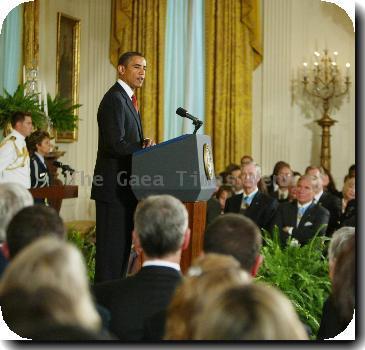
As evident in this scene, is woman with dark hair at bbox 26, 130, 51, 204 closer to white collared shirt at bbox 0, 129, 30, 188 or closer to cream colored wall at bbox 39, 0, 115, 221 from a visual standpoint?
white collared shirt at bbox 0, 129, 30, 188

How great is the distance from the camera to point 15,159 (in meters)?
6.23

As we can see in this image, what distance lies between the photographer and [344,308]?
103 inches

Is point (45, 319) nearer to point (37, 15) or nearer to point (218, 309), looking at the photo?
point (218, 309)

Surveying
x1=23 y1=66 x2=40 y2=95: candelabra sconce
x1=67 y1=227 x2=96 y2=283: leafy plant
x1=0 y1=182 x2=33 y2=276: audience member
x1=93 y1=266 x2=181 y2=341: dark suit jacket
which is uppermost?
x1=23 y1=66 x2=40 y2=95: candelabra sconce

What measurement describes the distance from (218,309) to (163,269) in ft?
3.66

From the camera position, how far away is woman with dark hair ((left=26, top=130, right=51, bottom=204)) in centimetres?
690

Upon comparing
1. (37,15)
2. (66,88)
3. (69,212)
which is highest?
(37,15)

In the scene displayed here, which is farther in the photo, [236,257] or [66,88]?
[66,88]

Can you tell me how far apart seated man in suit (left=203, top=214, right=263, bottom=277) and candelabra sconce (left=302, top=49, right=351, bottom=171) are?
296 inches

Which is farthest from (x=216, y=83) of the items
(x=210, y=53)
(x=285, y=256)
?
(x=285, y=256)

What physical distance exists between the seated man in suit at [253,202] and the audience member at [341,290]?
332cm

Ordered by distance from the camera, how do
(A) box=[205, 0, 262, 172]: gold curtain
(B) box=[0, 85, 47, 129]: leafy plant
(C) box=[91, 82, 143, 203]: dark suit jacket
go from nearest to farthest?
1. (C) box=[91, 82, 143, 203]: dark suit jacket
2. (B) box=[0, 85, 47, 129]: leafy plant
3. (A) box=[205, 0, 262, 172]: gold curtain

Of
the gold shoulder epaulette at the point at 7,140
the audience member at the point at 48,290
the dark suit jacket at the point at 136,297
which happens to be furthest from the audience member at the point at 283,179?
the audience member at the point at 48,290

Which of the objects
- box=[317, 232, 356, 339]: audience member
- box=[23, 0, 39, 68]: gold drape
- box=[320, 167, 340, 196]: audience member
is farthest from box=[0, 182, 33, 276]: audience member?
box=[23, 0, 39, 68]: gold drape
